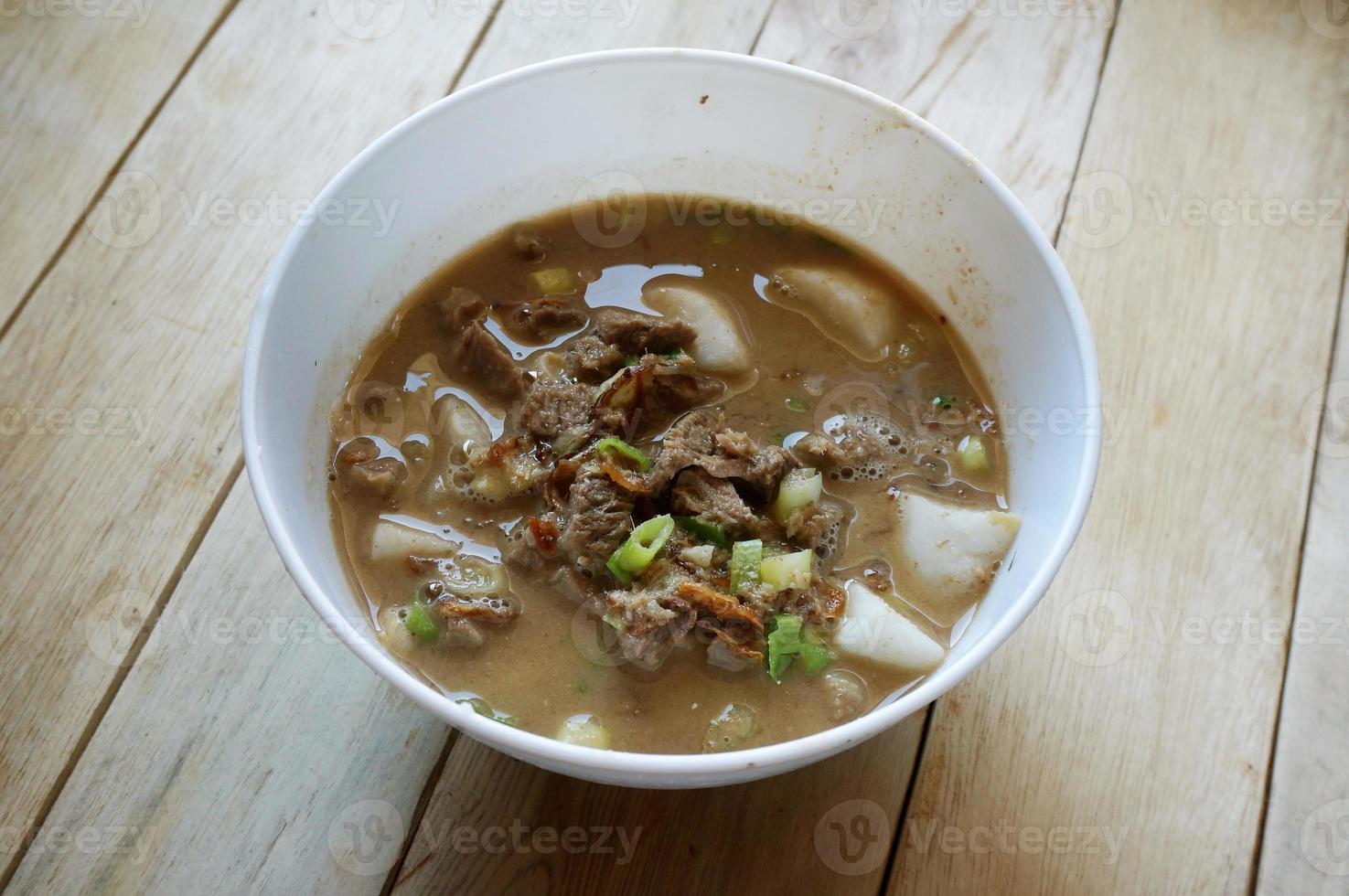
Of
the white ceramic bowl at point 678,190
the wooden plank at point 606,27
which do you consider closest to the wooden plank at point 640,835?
the white ceramic bowl at point 678,190

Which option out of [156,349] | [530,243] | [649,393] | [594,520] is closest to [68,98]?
[156,349]

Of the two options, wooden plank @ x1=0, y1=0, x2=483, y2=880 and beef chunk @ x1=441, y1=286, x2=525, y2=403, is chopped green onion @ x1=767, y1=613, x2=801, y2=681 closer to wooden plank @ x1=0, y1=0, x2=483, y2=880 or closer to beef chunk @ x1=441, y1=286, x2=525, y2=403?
beef chunk @ x1=441, y1=286, x2=525, y2=403

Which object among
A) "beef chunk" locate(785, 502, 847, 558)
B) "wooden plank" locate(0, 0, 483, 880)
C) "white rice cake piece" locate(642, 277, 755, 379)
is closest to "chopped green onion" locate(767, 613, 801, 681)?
"beef chunk" locate(785, 502, 847, 558)

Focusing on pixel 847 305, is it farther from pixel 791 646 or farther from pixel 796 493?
pixel 791 646

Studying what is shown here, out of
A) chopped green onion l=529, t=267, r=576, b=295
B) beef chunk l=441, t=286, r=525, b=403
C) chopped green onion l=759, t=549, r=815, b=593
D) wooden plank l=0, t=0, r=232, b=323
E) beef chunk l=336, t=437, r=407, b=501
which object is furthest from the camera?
wooden plank l=0, t=0, r=232, b=323

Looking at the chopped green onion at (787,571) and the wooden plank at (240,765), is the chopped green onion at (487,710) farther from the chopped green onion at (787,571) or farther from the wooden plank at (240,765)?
the chopped green onion at (787,571)

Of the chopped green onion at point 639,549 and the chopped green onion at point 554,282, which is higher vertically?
the chopped green onion at point 554,282
